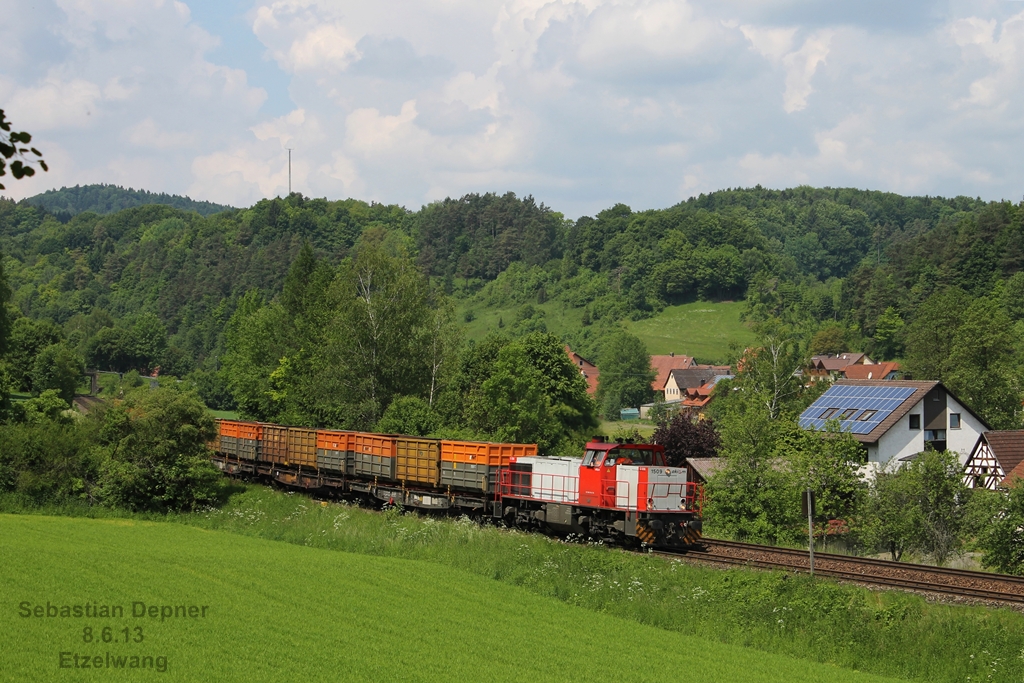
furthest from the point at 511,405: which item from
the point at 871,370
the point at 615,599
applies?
the point at 871,370

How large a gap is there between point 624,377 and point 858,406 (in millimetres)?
97998

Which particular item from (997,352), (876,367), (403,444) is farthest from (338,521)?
(876,367)

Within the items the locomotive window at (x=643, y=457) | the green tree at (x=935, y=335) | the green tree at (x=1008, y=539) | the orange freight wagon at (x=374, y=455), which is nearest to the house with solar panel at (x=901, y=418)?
the green tree at (x=1008, y=539)

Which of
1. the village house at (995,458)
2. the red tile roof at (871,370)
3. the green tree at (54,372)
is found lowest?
the village house at (995,458)

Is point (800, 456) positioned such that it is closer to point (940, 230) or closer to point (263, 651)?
point (263, 651)

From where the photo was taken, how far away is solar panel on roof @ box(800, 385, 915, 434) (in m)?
55.8

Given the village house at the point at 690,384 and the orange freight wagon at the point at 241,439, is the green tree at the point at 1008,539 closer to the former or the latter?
the orange freight wagon at the point at 241,439

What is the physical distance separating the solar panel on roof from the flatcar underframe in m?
26.4

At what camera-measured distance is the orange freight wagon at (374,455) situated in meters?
40.2

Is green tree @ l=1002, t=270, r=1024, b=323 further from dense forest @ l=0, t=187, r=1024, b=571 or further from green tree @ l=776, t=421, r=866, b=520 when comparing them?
green tree @ l=776, t=421, r=866, b=520

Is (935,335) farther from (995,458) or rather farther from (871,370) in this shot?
(871,370)

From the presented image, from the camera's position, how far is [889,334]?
151 metres

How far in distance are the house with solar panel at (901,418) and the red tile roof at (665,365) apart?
10084 cm

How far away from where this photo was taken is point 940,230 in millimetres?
163625
